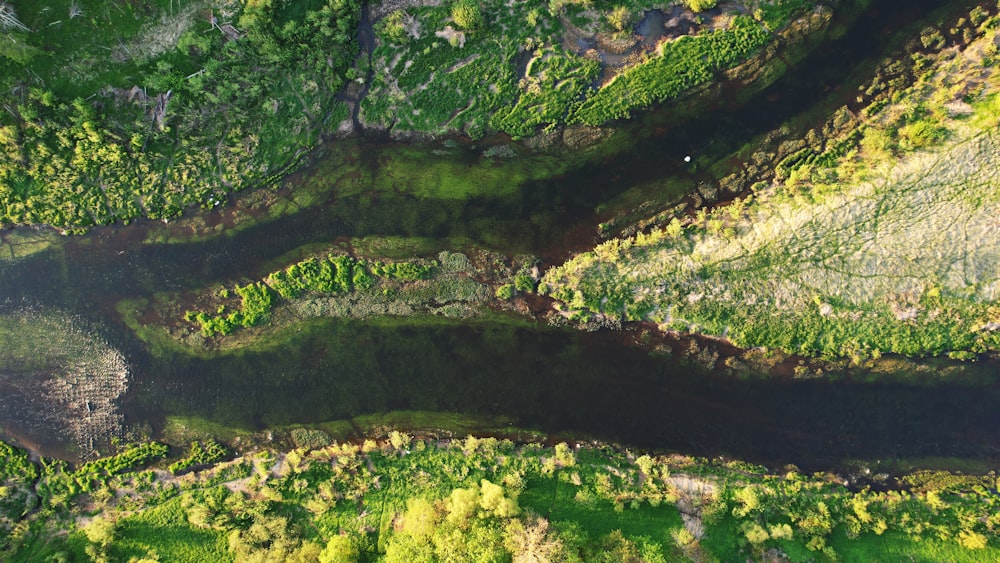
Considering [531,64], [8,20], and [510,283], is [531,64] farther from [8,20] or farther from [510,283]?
[8,20]

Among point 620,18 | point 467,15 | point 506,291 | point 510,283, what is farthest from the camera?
point 510,283

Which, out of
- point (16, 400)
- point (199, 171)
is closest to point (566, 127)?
point (199, 171)

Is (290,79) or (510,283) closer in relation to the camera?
(290,79)

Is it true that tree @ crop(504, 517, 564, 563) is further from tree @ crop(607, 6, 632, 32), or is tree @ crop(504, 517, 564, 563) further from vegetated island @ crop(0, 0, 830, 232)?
tree @ crop(607, 6, 632, 32)

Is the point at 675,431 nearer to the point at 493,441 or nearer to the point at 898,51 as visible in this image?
the point at 493,441

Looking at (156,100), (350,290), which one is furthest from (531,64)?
(156,100)
